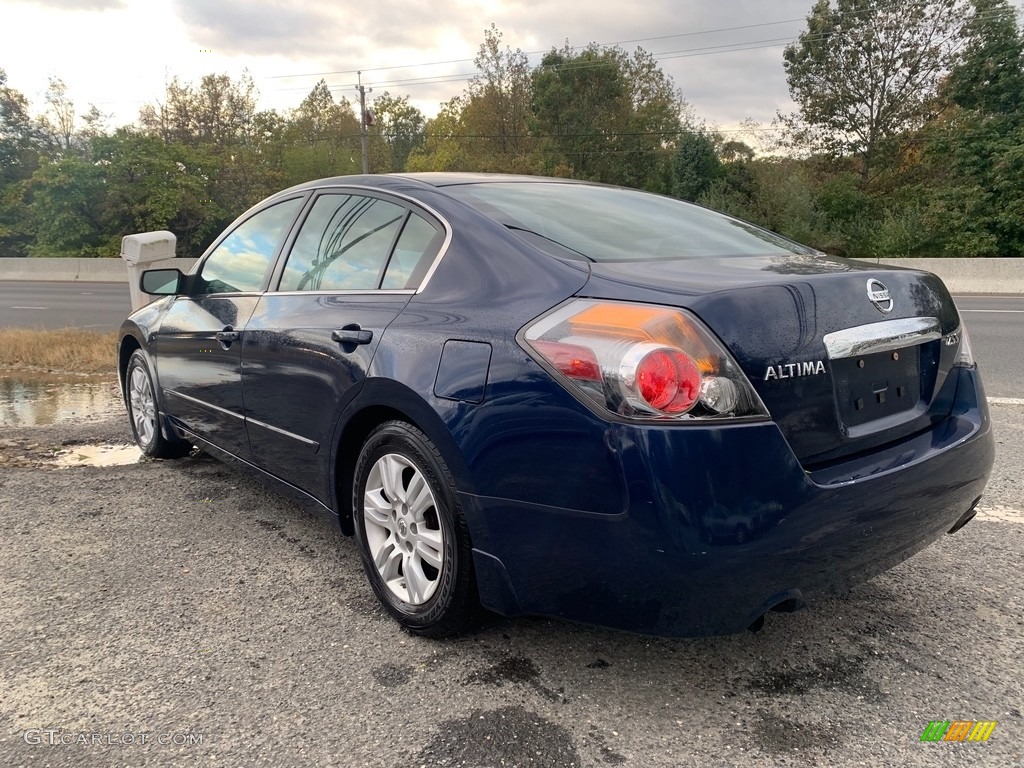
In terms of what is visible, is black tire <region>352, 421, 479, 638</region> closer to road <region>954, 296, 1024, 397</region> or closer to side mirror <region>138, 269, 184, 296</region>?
side mirror <region>138, 269, 184, 296</region>

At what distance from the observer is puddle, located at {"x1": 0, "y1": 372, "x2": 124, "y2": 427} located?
627cm

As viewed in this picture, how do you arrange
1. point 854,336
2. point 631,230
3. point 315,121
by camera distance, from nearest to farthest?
point 854,336, point 631,230, point 315,121

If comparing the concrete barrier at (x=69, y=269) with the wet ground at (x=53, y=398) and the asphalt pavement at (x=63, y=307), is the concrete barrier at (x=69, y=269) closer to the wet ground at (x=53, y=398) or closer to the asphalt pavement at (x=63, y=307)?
the asphalt pavement at (x=63, y=307)

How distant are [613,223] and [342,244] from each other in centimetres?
109

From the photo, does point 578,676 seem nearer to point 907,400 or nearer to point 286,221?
point 907,400

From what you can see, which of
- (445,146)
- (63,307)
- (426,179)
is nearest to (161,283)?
(426,179)

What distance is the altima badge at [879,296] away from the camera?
227 centimetres

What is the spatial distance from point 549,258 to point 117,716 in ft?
5.86

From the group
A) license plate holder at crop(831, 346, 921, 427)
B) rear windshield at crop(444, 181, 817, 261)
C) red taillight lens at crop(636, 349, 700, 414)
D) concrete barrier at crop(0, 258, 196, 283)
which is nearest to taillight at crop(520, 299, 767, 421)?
red taillight lens at crop(636, 349, 700, 414)

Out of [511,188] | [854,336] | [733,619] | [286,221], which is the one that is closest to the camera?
[733,619]

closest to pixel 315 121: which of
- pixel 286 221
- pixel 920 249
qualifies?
pixel 920 249

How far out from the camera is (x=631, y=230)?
2.88 meters

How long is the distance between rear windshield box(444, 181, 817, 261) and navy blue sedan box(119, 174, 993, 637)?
0.07ft

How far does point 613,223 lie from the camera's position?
292 cm
